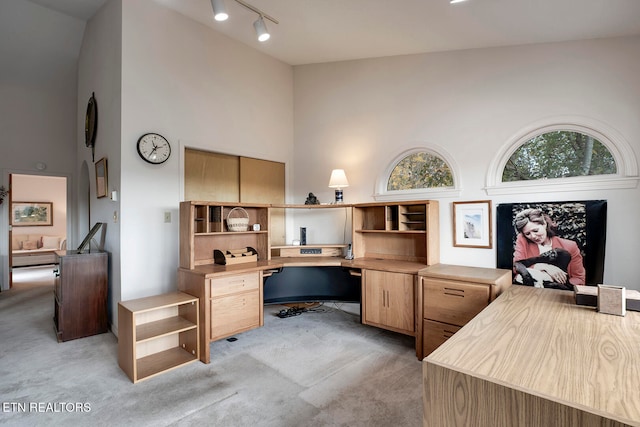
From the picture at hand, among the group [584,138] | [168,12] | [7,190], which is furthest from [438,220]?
[7,190]

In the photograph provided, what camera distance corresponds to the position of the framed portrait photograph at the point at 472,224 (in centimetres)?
316

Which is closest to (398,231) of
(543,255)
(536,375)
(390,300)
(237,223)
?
(390,300)

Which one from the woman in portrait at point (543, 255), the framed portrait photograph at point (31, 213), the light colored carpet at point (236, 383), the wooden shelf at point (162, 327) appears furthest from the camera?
the framed portrait photograph at point (31, 213)

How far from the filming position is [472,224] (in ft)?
10.6

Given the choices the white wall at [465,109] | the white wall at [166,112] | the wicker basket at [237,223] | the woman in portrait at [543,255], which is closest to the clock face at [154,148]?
the white wall at [166,112]

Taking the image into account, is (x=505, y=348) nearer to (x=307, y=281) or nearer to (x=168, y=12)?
(x=307, y=281)

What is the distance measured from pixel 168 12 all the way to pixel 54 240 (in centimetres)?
775

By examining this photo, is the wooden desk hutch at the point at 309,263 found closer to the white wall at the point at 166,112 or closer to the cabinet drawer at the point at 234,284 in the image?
the cabinet drawer at the point at 234,284

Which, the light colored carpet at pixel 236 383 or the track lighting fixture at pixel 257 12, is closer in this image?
the light colored carpet at pixel 236 383

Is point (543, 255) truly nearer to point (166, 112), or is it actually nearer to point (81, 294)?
point (166, 112)

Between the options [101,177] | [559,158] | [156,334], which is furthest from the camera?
[101,177]

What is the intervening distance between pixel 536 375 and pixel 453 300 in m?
1.57

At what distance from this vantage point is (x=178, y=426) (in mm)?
1934

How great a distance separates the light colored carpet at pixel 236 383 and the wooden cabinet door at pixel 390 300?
0.21 metres
